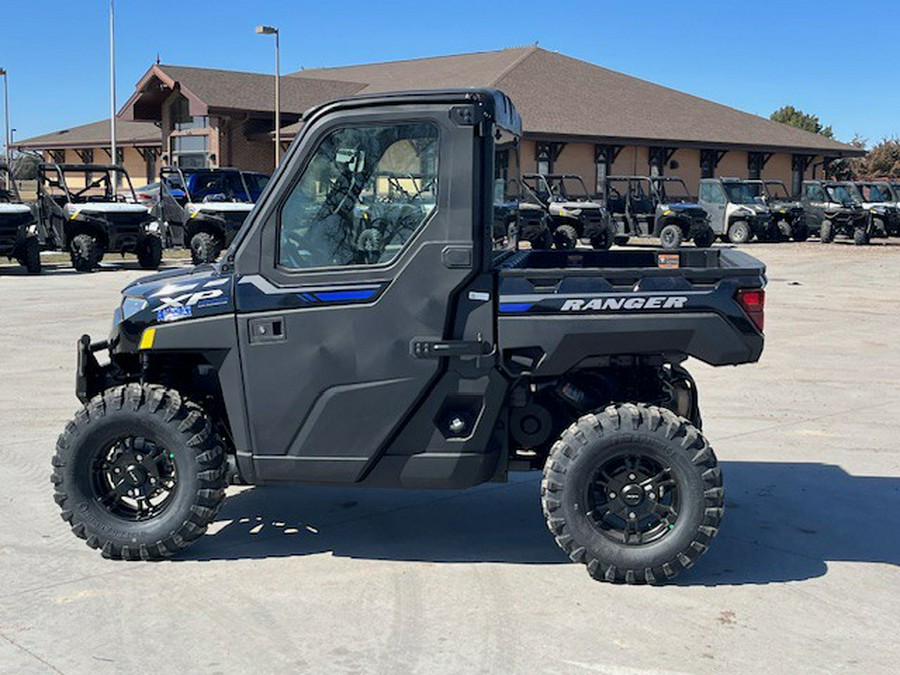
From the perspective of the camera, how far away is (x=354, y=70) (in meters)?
46.3

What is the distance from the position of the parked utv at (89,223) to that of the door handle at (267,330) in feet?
54.9

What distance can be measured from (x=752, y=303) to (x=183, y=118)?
3834cm

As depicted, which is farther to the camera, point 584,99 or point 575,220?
point 584,99

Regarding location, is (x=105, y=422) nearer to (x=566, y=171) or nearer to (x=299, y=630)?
(x=299, y=630)

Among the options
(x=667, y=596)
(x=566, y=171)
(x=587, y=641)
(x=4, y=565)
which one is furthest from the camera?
(x=566, y=171)

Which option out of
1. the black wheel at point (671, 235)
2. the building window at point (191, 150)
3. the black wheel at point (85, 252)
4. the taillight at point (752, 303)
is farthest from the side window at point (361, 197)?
the building window at point (191, 150)

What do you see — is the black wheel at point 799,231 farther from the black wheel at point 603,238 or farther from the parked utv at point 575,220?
the parked utv at point 575,220

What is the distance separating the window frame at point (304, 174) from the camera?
4660 millimetres

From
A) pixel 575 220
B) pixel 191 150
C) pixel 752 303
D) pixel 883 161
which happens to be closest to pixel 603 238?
pixel 575 220

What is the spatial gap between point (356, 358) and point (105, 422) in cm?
121

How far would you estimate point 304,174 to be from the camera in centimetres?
474

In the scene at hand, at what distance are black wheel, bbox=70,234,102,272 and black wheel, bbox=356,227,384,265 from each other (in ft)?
56.7

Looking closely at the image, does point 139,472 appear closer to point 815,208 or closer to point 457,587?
point 457,587

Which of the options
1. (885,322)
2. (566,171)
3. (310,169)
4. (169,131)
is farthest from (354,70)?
(310,169)
